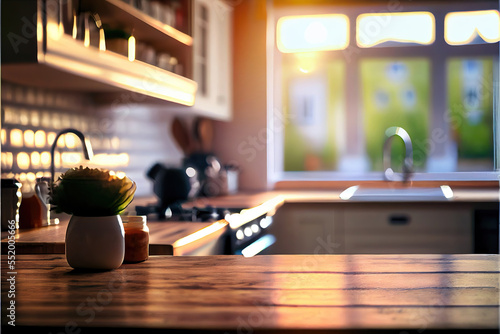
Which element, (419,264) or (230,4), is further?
(230,4)

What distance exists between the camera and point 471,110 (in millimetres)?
4449

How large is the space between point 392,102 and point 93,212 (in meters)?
3.67

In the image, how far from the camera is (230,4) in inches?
173

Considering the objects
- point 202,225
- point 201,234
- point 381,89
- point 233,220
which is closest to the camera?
point 201,234

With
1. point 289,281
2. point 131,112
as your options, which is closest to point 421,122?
point 131,112

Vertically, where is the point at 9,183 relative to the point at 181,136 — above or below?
below

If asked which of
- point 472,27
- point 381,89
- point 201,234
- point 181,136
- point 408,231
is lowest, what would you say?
point 408,231

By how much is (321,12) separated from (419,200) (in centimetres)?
183

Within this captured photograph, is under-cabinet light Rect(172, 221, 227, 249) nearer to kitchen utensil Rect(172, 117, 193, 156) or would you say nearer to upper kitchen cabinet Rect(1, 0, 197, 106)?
upper kitchen cabinet Rect(1, 0, 197, 106)

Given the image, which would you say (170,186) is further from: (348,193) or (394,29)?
(394,29)

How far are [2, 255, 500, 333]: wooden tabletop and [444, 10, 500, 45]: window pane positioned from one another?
332 cm

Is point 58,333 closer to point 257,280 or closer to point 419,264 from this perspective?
point 257,280

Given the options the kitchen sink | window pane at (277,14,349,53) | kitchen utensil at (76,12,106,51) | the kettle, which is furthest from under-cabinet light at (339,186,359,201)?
kitchen utensil at (76,12,106,51)

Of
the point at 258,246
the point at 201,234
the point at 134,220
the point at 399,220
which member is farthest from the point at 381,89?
the point at 134,220
